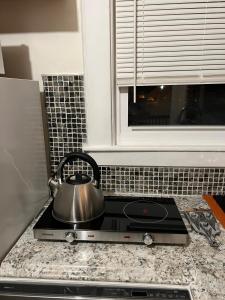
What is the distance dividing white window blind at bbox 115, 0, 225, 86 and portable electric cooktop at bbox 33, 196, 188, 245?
1.92 feet

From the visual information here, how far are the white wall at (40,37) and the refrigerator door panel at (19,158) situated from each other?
0.59 ft

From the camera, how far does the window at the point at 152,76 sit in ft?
3.31

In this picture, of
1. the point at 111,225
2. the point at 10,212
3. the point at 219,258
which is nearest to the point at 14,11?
the point at 10,212

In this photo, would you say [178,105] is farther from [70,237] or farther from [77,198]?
[70,237]

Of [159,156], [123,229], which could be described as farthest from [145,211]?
[159,156]

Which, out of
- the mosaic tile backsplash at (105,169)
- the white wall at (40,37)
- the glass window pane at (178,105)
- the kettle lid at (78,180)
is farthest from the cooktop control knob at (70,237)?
the white wall at (40,37)

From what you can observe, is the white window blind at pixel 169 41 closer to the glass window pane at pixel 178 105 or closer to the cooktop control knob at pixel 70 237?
the glass window pane at pixel 178 105

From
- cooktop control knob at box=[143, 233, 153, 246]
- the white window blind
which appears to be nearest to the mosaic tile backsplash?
the white window blind

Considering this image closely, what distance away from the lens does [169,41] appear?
3.40 feet

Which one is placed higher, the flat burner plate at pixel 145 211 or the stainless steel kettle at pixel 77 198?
the stainless steel kettle at pixel 77 198

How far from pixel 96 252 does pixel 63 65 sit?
83 cm

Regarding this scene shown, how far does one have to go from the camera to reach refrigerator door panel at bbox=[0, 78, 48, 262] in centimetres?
82

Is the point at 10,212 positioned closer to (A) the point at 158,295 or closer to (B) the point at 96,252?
(B) the point at 96,252

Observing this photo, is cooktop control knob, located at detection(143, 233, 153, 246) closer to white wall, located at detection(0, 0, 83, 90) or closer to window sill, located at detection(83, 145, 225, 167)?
window sill, located at detection(83, 145, 225, 167)
